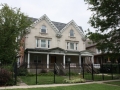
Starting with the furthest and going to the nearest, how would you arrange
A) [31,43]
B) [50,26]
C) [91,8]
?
1. [50,26]
2. [31,43]
3. [91,8]

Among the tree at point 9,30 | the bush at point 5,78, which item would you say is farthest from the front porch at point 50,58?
Result: the bush at point 5,78

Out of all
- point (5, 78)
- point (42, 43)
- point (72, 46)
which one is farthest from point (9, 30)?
point (72, 46)

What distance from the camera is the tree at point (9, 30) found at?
2111 cm

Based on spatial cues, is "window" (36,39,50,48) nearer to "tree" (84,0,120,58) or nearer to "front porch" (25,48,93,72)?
"front porch" (25,48,93,72)

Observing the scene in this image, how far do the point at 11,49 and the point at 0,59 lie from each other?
1.88 meters

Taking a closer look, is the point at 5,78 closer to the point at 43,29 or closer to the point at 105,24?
the point at 105,24

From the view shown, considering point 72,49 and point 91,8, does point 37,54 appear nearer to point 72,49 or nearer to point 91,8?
point 72,49

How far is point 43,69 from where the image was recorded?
2820 centimetres

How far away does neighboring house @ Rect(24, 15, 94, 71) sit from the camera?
30.1 metres

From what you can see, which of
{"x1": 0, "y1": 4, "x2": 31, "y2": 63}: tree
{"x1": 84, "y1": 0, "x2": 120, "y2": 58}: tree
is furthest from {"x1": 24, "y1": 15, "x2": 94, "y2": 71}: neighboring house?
{"x1": 84, "y1": 0, "x2": 120, "y2": 58}: tree

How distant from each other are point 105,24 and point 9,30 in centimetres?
1181

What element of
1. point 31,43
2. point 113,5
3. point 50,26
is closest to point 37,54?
point 31,43

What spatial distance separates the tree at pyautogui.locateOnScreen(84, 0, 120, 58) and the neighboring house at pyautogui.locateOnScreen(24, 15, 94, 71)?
9.91 metres

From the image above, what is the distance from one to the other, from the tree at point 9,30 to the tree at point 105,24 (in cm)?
916
